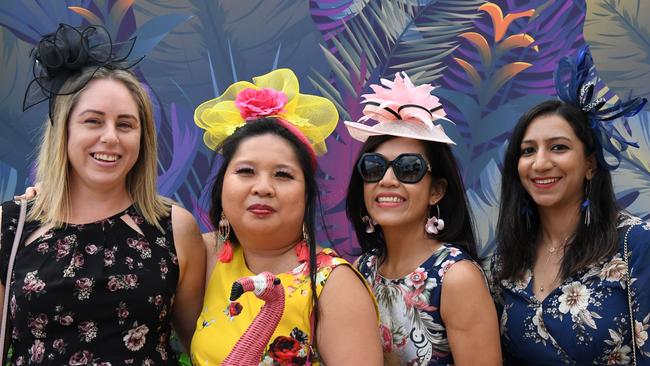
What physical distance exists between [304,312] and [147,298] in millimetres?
616

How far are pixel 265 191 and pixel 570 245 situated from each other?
52.7 inches

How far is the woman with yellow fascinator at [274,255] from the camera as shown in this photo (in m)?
2.42

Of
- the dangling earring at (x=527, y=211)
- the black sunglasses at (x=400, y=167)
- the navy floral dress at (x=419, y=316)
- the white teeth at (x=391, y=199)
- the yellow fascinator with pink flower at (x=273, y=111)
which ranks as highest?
the yellow fascinator with pink flower at (x=273, y=111)

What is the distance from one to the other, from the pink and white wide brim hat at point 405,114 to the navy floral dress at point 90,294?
101cm

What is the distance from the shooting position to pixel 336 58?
4125mm

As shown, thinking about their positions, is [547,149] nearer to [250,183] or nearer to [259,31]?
[250,183]

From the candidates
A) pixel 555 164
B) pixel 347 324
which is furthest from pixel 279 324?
pixel 555 164

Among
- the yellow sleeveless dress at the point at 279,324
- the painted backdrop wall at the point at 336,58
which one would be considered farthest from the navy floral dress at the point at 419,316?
the painted backdrop wall at the point at 336,58

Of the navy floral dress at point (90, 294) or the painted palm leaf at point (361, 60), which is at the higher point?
the painted palm leaf at point (361, 60)

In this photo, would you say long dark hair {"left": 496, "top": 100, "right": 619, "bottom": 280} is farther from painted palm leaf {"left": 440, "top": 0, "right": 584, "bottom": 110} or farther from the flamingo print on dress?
the flamingo print on dress

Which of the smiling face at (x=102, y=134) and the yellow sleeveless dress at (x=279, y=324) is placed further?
the smiling face at (x=102, y=134)

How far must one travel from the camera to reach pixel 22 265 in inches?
104

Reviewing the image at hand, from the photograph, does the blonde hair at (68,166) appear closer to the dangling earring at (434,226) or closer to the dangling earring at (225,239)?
the dangling earring at (225,239)

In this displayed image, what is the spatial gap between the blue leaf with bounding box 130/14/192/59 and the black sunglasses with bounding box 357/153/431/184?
1778 mm
